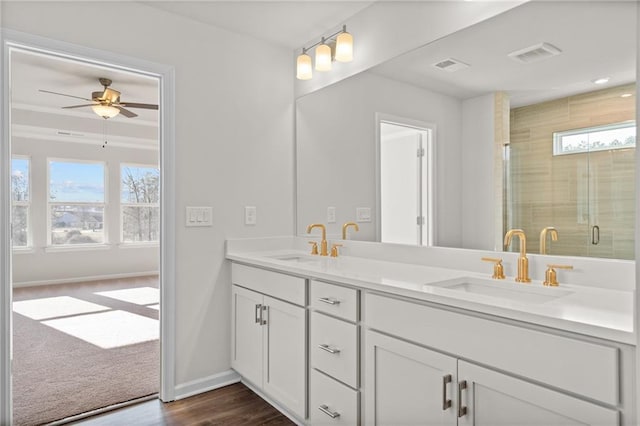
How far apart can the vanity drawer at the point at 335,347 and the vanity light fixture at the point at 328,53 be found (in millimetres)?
1487

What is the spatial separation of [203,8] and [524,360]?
2.40 m

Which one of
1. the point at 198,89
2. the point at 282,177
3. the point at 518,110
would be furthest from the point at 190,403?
the point at 518,110

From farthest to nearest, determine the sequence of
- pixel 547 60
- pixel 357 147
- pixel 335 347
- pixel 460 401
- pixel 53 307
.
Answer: pixel 53 307, pixel 357 147, pixel 335 347, pixel 547 60, pixel 460 401

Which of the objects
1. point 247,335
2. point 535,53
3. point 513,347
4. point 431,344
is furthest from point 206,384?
point 535,53

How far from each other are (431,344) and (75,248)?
6533 mm

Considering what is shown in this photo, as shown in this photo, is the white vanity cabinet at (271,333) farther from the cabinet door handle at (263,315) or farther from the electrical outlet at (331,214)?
the electrical outlet at (331,214)

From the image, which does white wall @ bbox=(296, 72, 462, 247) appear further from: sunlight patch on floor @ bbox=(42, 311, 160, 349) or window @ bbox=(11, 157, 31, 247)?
window @ bbox=(11, 157, 31, 247)

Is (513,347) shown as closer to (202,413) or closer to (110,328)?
(202,413)

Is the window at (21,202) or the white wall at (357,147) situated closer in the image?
the white wall at (357,147)

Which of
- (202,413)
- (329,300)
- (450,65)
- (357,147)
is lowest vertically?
(202,413)

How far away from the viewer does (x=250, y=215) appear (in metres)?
2.70

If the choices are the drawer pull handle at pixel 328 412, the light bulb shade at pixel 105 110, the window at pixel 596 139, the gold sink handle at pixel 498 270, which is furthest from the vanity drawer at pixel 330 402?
the light bulb shade at pixel 105 110

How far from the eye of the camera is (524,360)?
1.10 meters

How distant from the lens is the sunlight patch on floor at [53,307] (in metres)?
4.31
